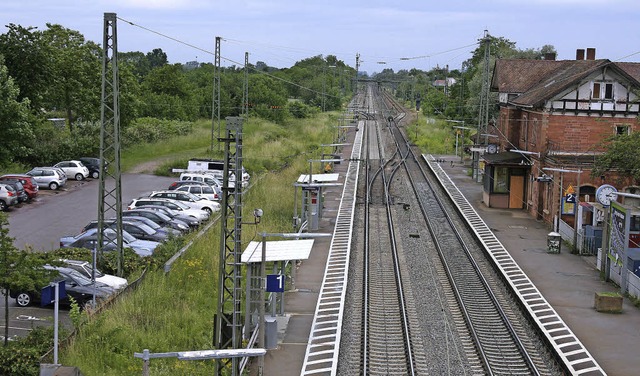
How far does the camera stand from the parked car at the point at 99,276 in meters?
22.2

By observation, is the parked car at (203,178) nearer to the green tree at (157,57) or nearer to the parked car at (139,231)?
the parked car at (139,231)

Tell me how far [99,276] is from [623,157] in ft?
63.9

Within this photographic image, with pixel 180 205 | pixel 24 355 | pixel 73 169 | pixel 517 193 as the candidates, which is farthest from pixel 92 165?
pixel 24 355

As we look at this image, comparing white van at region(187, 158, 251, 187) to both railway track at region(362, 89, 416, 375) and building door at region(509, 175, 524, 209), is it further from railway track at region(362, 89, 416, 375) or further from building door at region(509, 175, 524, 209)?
building door at region(509, 175, 524, 209)

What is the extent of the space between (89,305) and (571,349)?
11.4m

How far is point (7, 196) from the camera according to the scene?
35.1 m

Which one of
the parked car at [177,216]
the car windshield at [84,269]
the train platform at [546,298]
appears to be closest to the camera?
the train platform at [546,298]

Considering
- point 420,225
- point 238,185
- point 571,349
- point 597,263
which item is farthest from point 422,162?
point 238,185

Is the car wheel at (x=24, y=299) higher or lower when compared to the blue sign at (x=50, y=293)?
lower

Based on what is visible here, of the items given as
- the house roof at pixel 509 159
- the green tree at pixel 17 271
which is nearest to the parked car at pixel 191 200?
the house roof at pixel 509 159

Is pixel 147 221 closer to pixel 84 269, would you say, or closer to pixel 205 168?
pixel 84 269

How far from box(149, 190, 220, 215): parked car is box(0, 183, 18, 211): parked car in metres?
5.86

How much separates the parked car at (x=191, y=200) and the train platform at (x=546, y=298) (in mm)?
4899

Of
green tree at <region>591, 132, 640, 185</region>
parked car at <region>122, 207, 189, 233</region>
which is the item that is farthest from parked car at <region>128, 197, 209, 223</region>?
green tree at <region>591, 132, 640, 185</region>
